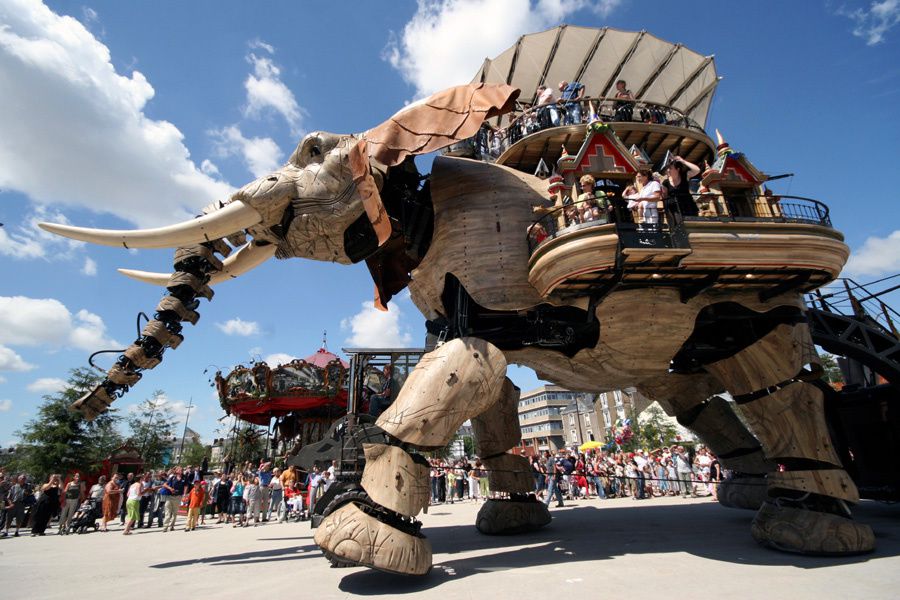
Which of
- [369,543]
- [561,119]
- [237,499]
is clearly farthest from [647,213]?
[237,499]

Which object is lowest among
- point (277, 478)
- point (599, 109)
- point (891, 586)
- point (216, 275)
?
point (891, 586)

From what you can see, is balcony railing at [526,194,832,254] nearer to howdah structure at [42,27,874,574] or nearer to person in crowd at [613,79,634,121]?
howdah structure at [42,27,874,574]

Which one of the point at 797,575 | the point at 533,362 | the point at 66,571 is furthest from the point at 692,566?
the point at 66,571

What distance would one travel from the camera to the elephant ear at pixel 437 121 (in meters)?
5.11

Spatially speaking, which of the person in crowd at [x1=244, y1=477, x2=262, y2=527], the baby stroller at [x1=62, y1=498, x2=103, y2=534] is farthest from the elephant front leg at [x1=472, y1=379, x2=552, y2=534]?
the baby stroller at [x1=62, y1=498, x2=103, y2=534]

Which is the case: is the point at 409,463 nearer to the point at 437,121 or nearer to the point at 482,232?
the point at 482,232

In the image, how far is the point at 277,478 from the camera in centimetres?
1377

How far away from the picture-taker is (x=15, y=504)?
1155 centimetres

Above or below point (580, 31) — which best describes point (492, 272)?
below

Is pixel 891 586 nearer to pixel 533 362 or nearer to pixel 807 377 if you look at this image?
pixel 807 377

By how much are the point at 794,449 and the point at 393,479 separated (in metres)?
4.41

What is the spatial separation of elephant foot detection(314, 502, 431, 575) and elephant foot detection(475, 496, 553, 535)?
9.39 ft

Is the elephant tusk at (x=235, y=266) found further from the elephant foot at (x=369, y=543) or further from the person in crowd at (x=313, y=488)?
the person in crowd at (x=313, y=488)

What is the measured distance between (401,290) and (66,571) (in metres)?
5.00
